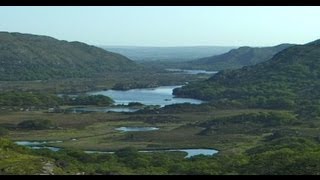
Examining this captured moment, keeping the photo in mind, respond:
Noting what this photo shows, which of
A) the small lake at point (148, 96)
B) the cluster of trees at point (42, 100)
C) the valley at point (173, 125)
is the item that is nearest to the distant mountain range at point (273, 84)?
the valley at point (173, 125)

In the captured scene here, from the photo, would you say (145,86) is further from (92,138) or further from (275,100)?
(92,138)

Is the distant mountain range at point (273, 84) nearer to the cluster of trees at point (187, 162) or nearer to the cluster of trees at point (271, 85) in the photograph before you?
the cluster of trees at point (271, 85)

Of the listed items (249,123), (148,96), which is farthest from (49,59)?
(249,123)
